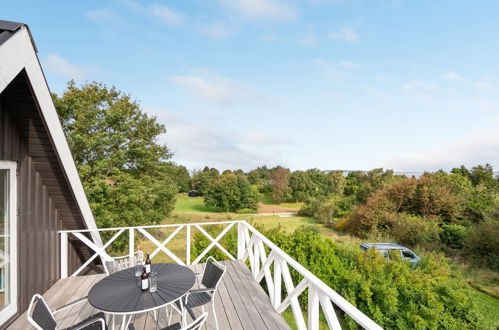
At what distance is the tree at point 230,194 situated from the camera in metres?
29.8

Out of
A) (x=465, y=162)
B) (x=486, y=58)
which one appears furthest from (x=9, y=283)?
(x=465, y=162)

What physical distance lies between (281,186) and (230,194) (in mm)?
8962

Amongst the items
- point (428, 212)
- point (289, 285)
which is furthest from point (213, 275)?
point (428, 212)

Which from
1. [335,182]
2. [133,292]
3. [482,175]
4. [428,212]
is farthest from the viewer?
[335,182]

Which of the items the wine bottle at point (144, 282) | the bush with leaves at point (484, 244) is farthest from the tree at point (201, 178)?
the wine bottle at point (144, 282)

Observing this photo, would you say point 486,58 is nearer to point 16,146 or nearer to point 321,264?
point 321,264

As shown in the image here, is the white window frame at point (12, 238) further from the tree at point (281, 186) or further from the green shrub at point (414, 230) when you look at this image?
the tree at point (281, 186)

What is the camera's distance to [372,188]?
22344 millimetres

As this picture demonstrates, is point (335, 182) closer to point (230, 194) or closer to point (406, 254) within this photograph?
point (230, 194)

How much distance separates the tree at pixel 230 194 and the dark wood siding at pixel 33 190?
85.0 ft

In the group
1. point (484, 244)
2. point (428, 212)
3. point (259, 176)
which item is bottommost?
point (484, 244)

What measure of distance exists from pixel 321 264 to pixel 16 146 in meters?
6.80

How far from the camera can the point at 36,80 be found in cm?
226

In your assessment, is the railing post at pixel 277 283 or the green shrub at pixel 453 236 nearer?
the railing post at pixel 277 283
